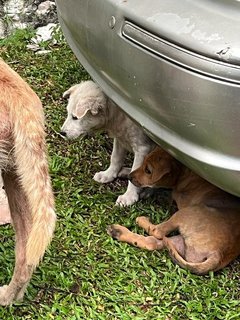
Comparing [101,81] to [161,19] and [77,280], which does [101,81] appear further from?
[77,280]

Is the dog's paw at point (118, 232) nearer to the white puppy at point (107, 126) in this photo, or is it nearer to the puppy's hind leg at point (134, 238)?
the puppy's hind leg at point (134, 238)

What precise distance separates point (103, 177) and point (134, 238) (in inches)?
31.3

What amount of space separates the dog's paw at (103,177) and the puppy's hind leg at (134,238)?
2.16 feet

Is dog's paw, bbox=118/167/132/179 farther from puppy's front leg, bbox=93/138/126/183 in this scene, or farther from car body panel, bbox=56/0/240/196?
car body panel, bbox=56/0/240/196

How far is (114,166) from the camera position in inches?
201

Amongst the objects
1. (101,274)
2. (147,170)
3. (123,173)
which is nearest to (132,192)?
(147,170)

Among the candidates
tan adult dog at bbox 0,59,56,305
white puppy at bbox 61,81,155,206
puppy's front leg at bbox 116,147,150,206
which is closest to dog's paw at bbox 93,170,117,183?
white puppy at bbox 61,81,155,206

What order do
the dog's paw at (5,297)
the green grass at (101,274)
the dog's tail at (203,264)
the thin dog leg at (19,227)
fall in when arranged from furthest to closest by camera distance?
the dog's tail at (203,264) → the green grass at (101,274) → the dog's paw at (5,297) → the thin dog leg at (19,227)

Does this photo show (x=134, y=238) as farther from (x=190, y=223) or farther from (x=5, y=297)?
(x=5, y=297)

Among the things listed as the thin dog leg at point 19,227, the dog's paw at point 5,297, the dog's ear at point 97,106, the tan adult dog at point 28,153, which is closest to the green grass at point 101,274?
the dog's paw at point 5,297

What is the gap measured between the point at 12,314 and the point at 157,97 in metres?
1.43

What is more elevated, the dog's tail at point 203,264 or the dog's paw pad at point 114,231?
the dog's tail at point 203,264

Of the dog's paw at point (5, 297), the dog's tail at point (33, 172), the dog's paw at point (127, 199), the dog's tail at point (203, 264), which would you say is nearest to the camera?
the dog's tail at point (33, 172)

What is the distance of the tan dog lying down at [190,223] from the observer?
4.19 meters
